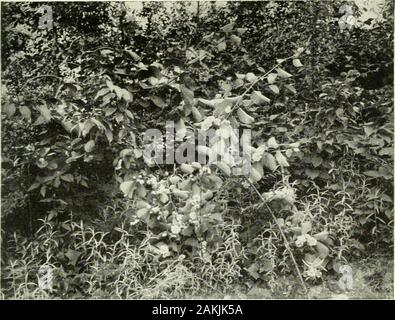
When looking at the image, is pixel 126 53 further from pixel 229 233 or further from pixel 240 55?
pixel 229 233

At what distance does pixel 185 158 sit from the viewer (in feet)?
10.3

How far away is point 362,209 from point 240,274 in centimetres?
91

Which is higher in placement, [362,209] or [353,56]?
[353,56]

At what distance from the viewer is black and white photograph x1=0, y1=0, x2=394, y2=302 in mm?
3074

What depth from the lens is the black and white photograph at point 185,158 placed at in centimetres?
307

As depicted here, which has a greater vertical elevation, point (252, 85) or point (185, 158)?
point (252, 85)

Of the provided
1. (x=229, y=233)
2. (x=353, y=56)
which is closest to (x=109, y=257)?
(x=229, y=233)

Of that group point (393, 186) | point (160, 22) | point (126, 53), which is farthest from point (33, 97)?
point (393, 186)

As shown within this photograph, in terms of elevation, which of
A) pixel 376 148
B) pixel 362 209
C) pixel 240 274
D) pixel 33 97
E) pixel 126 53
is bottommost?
pixel 240 274
